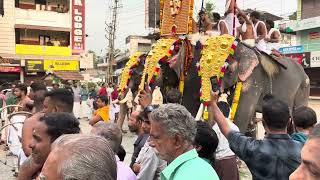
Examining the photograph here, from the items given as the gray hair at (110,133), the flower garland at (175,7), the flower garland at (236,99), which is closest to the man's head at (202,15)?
the flower garland at (175,7)

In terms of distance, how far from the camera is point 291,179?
1661 millimetres

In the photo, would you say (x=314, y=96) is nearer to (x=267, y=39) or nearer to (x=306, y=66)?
(x=306, y=66)

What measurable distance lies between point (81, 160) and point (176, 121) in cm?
100

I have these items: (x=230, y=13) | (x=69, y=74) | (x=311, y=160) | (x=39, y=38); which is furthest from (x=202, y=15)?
(x=39, y=38)

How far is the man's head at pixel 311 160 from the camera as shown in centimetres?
156

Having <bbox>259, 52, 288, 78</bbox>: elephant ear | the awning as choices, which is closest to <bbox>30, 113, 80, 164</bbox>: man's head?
<bbox>259, 52, 288, 78</bbox>: elephant ear

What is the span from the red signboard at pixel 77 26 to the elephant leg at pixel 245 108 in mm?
23426

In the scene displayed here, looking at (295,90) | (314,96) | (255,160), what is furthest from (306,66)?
(255,160)

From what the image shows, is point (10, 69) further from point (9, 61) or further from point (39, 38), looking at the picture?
point (39, 38)

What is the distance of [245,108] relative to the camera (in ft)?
23.3

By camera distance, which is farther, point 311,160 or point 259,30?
point 259,30

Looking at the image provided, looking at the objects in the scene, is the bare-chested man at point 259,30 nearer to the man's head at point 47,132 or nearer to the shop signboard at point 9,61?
the man's head at point 47,132

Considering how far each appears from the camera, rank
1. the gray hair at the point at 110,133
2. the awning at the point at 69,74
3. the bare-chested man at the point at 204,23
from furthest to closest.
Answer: the awning at the point at 69,74 → the bare-chested man at the point at 204,23 → the gray hair at the point at 110,133

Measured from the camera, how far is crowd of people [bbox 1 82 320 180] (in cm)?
162
